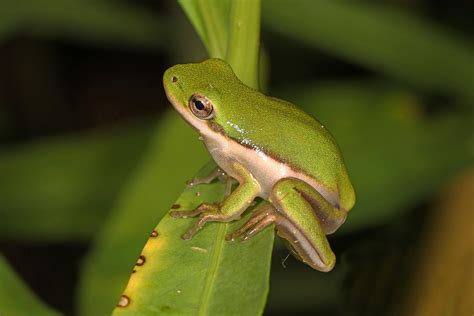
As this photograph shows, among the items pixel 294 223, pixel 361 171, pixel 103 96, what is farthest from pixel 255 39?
pixel 103 96

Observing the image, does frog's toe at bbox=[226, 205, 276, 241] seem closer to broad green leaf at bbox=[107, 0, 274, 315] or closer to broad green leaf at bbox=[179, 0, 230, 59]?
broad green leaf at bbox=[107, 0, 274, 315]

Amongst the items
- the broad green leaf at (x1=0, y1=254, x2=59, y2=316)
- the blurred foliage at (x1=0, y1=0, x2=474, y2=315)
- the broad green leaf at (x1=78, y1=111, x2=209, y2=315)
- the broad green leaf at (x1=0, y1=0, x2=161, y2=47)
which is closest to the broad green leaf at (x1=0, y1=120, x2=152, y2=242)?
the blurred foliage at (x1=0, y1=0, x2=474, y2=315)

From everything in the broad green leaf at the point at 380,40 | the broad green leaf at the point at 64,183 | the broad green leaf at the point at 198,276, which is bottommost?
the broad green leaf at the point at 64,183

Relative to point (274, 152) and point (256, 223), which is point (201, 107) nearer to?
point (274, 152)

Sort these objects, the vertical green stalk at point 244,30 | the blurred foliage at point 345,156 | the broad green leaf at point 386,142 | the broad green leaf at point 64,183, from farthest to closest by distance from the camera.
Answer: the broad green leaf at point 64,183 < the broad green leaf at point 386,142 < the blurred foliage at point 345,156 < the vertical green stalk at point 244,30

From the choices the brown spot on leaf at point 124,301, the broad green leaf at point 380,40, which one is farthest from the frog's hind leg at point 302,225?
the broad green leaf at point 380,40

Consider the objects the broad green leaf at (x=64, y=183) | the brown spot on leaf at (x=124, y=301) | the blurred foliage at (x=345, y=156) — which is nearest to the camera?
the brown spot on leaf at (x=124, y=301)

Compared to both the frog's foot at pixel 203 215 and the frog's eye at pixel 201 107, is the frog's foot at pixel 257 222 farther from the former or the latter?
the frog's eye at pixel 201 107

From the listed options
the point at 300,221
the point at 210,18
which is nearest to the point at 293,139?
the point at 300,221
